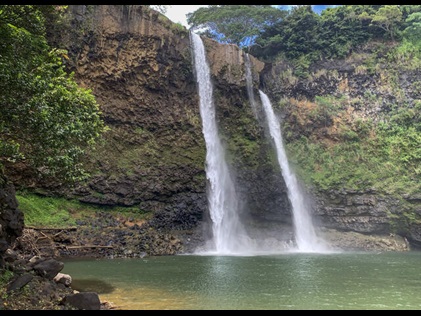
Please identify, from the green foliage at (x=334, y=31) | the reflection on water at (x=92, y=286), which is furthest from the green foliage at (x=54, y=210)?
the green foliage at (x=334, y=31)

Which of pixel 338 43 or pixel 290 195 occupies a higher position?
pixel 338 43

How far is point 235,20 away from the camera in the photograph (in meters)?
Answer: 43.1

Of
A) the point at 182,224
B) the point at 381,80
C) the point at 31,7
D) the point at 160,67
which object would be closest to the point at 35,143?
the point at 31,7

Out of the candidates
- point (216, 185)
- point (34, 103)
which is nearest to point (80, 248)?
point (216, 185)

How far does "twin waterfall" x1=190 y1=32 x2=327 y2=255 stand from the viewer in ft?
82.2

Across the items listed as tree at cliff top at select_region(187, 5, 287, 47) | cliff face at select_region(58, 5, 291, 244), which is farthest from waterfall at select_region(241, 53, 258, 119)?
tree at cliff top at select_region(187, 5, 287, 47)

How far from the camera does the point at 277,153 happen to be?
30.4 metres

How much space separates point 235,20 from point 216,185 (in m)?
24.9

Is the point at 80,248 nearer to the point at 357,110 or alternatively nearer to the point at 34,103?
the point at 34,103

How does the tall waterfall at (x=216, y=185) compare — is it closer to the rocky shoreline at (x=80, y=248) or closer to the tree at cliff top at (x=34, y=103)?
the rocky shoreline at (x=80, y=248)

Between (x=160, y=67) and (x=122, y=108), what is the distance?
4.19m

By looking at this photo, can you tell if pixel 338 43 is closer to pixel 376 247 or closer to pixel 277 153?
pixel 277 153

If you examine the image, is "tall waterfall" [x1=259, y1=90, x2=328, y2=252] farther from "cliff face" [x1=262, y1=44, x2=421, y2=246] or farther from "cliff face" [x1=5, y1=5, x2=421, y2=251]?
"cliff face" [x1=262, y1=44, x2=421, y2=246]

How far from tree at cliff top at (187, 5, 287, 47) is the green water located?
1188 inches
